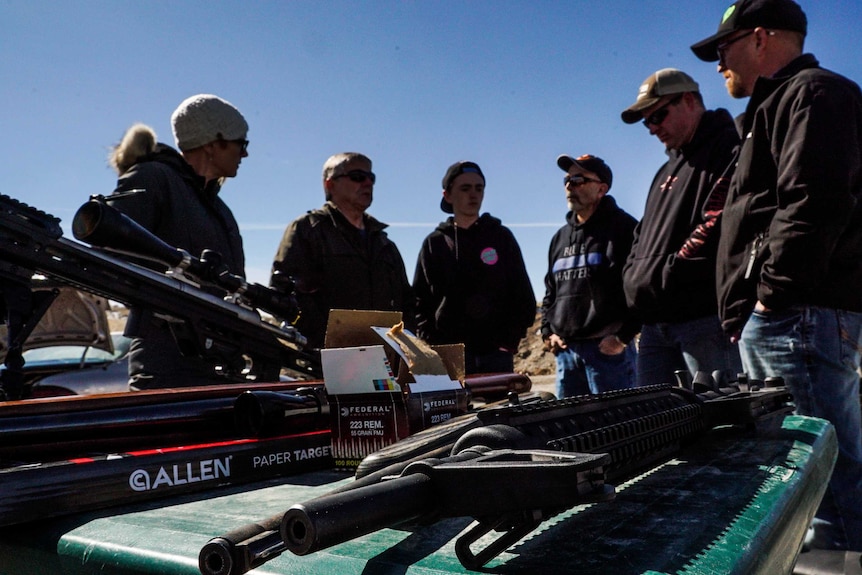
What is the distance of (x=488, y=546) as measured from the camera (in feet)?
2.25

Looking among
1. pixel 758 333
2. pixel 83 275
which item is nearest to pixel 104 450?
pixel 83 275

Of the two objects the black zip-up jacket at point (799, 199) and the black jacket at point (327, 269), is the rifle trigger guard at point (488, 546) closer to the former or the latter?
the black zip-up jacket at point (799, 199)

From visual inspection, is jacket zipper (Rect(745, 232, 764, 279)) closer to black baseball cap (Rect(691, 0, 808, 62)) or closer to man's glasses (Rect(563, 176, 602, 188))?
black baseball cap (Rect(691, 0, 808, 62))

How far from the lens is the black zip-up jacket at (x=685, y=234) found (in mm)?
2980

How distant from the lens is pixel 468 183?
4.58 m

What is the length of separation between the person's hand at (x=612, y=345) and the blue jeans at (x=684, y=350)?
0.52 m

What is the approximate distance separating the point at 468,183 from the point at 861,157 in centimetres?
260

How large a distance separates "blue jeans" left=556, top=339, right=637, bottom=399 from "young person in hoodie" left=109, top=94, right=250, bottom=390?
1993 millimetres

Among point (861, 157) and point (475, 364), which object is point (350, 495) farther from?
point (475, 364)

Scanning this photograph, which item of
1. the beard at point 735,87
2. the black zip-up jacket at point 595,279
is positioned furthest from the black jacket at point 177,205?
the beard at point 735,87

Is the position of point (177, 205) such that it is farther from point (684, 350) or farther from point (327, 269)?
point (684, 350)

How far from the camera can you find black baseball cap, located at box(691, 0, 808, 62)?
265 centimetres

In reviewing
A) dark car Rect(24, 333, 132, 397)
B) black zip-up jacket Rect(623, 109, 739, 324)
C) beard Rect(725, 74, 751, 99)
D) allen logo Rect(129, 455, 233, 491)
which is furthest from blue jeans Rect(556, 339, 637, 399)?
dark car Rect(24, 333, 132, 397)

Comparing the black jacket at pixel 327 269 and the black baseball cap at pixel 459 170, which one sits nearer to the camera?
the black jacket at pixel 327 269
